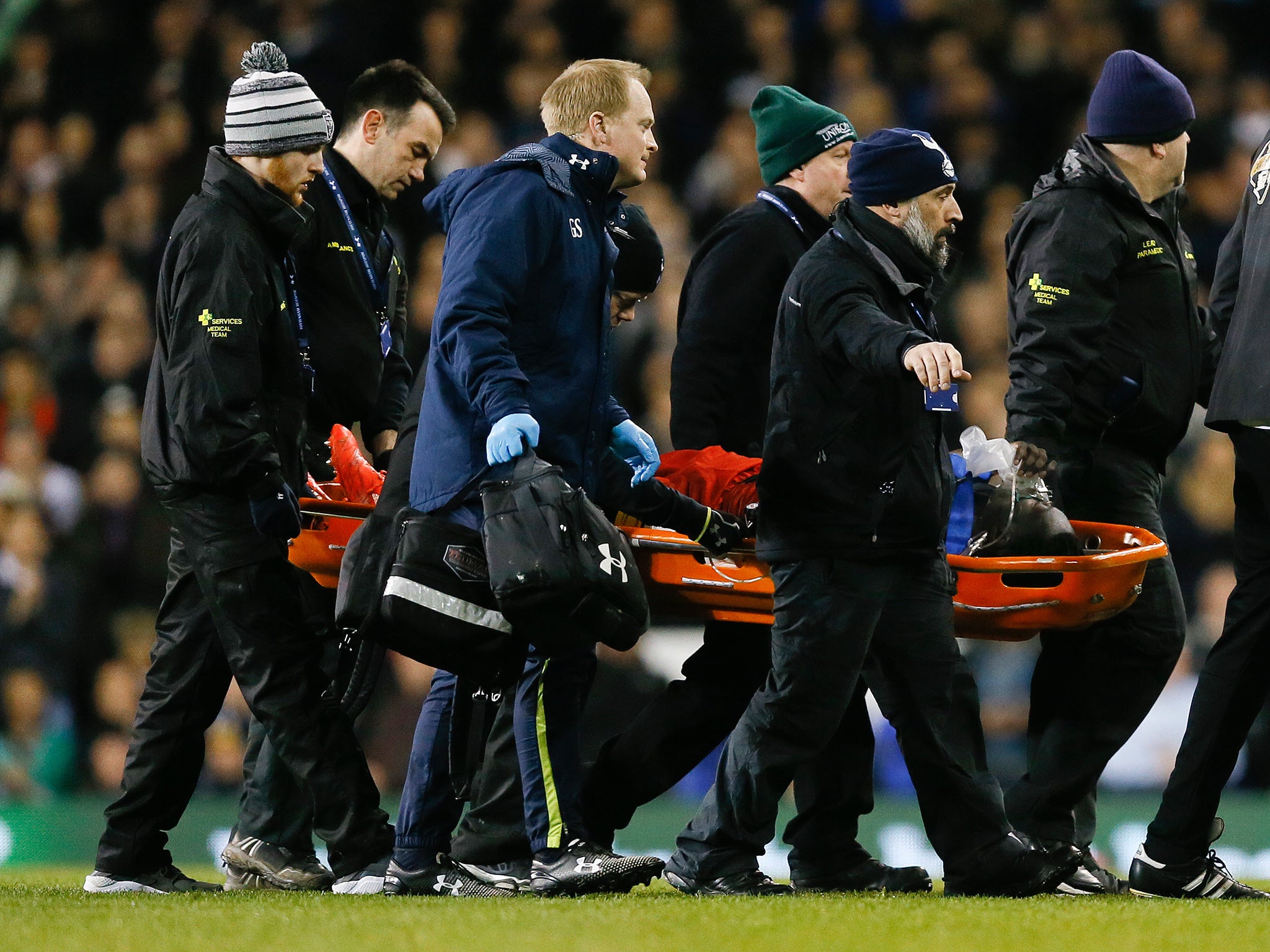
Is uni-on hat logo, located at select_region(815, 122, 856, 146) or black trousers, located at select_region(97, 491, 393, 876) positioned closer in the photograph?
black trousers, located at select_region(97, 491, 393, 876)

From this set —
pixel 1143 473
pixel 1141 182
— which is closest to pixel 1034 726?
pixel 1143 473

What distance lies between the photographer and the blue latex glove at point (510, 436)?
14.6ft

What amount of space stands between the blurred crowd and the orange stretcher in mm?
3236

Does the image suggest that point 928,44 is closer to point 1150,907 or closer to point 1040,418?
point 1040,418

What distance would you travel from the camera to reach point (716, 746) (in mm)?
5492

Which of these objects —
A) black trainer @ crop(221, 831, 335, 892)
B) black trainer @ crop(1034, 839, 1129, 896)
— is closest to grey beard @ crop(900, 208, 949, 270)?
black trainer @ crop(1034, 839, 1129, 896)

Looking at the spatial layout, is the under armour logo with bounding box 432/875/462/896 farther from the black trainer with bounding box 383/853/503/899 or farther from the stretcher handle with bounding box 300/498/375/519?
the stretcher handle with bounding box 300/498/375/519

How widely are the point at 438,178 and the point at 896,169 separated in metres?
6.26

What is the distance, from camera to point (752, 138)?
1063cm

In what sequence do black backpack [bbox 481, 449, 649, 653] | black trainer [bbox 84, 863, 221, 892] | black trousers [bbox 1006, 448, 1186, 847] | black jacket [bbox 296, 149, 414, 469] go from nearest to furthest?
black backpack [bbox 481, 449, 649, 653] < black trainer [bbox 84, 863, 221, 892] < black trousers [bbox 1006, 448, 1186, 847] < black jacket [bbox 296, 149, 414, 469]

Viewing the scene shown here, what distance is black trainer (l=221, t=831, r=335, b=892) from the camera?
17.5 ft

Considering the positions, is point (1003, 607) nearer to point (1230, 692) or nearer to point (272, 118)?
point (1230, 692)

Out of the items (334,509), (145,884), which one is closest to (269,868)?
(145,884)

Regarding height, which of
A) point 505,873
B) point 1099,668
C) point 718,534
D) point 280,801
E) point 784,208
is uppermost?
point 784,208
